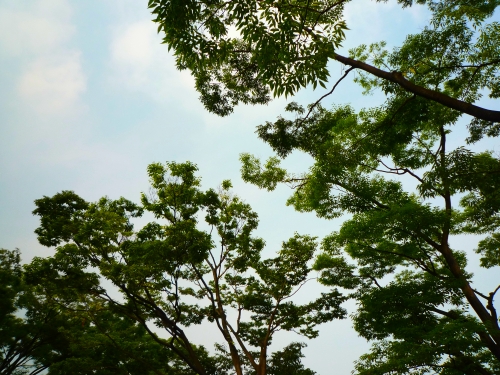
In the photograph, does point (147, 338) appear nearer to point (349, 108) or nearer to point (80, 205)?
point (80, 205)

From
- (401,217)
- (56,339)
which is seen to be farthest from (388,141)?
(56,339)

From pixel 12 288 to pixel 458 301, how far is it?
17394 millimetres

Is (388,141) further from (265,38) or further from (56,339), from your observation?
(56,339)

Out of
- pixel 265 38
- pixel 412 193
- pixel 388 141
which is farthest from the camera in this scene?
pixel 412 193

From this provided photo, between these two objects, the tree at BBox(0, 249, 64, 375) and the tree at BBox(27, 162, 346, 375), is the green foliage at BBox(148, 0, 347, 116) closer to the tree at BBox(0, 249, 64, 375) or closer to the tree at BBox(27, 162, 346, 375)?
the tree at BBox(27, 162, 346, 375)

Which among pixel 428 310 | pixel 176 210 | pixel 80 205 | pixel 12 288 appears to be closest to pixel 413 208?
pixel 428 310

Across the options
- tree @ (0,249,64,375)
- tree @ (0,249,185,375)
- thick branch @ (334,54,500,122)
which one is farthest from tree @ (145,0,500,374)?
tree @ (0,249,64,375)

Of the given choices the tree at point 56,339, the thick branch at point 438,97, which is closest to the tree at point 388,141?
the thick branch at point 438,97

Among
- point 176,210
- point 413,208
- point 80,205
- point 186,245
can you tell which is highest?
point 80,205

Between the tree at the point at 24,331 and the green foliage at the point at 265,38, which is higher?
the tree at the point at 24,331

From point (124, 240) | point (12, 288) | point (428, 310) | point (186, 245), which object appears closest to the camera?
point (428, 310)

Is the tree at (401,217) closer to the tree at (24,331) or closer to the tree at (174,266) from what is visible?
the tree at (174,266)

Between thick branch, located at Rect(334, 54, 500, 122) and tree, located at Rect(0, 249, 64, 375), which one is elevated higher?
tree, located at Rect(0, 249, 64, 375)

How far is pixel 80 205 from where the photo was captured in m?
12.8
